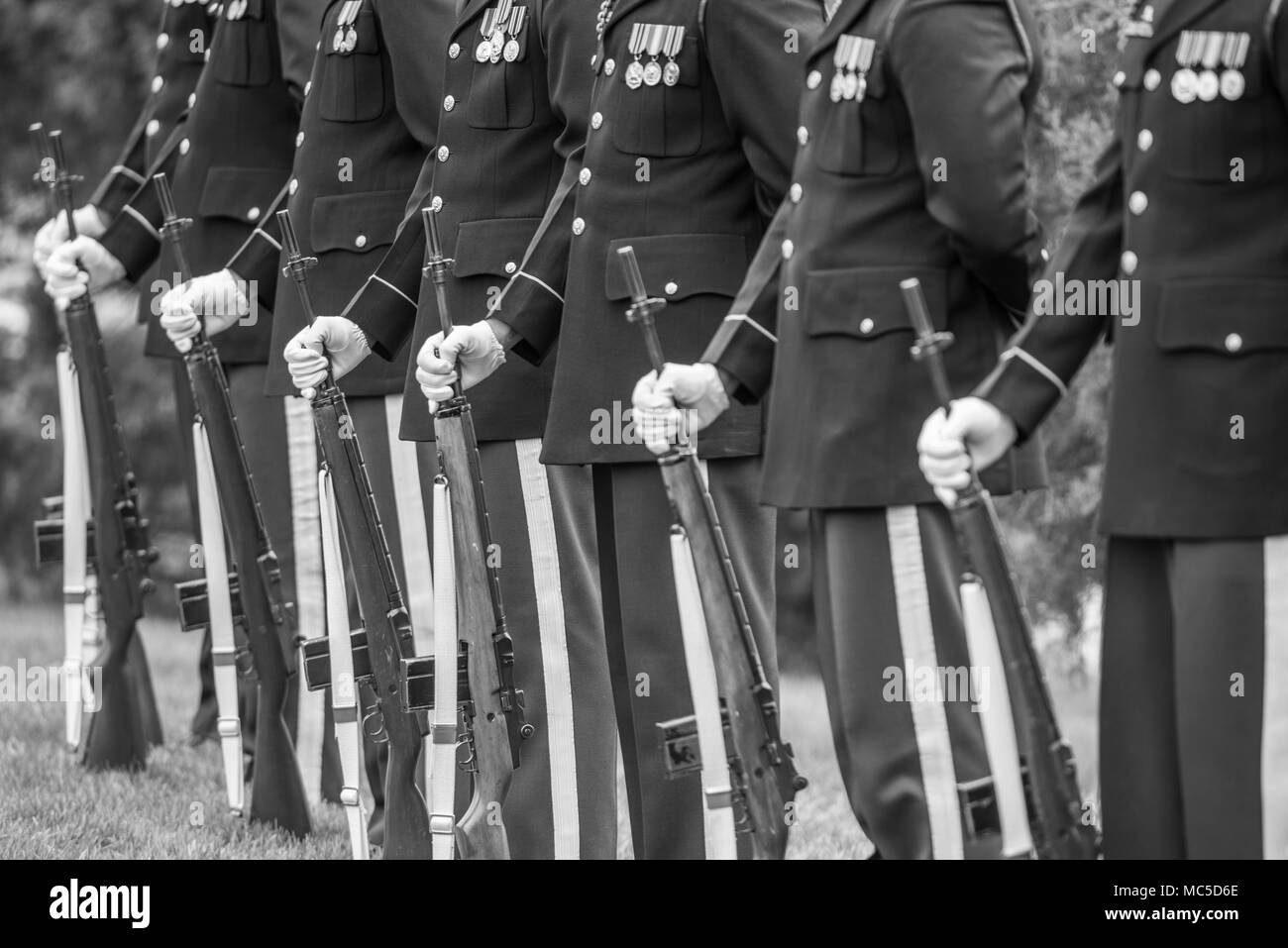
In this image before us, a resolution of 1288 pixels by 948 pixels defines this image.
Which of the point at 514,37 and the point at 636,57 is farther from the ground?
the point at 514,37

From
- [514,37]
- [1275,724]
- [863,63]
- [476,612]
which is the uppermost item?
[514,37]

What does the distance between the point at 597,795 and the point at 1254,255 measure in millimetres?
2041

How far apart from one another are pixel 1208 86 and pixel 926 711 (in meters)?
1.12

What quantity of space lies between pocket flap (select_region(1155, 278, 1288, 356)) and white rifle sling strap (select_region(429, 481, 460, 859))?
174 centimetres

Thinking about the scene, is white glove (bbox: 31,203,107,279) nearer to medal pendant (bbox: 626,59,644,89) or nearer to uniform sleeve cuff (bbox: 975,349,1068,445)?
medal pendant (bbox: 626,59,644,89)

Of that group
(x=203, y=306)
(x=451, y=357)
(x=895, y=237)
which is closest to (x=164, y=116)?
(x=203, y=306)

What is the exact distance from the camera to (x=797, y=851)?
5.60 meters

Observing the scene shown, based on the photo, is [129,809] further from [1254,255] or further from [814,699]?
[814,699]

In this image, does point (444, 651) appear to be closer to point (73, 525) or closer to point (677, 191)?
point (677, 191)

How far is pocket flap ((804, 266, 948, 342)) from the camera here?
3.61m

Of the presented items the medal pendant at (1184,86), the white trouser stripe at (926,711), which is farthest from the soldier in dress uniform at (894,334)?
the medal pendant at (1184,86)

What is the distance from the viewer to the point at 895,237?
12.0 ft

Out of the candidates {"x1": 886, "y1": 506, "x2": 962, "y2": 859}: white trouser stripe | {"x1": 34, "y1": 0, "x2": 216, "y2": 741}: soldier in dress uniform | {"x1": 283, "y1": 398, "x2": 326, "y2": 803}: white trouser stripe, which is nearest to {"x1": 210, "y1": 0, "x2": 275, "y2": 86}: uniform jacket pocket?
{"x1": 34, "y1": 0, "x2": 216, "y2": 741}: soldier in dress uniform
